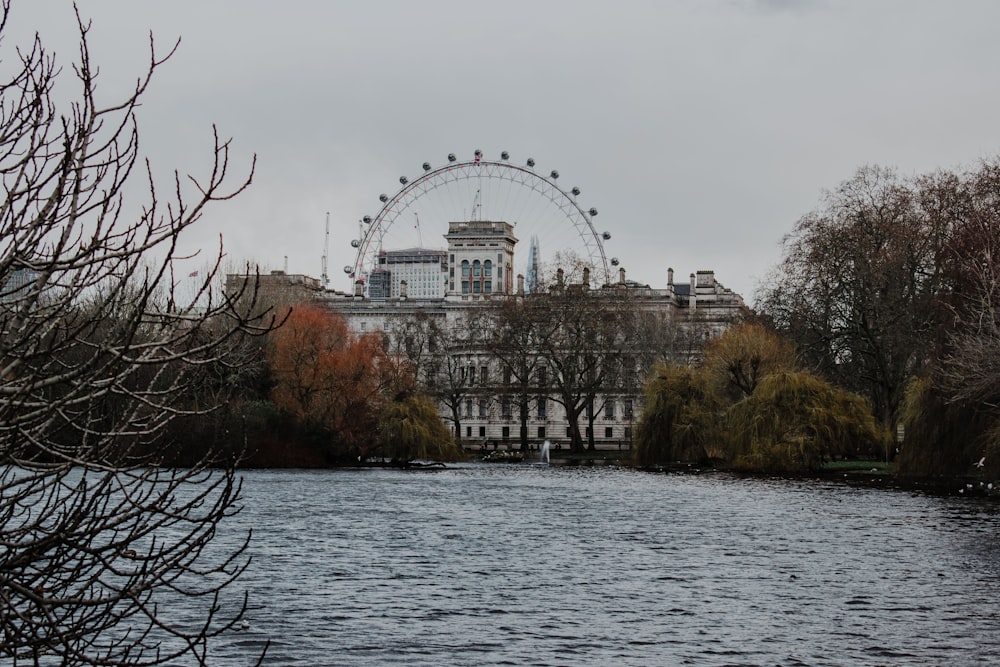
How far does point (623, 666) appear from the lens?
18438 millimetres

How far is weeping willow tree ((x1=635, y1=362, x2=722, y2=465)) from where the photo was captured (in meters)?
72.8

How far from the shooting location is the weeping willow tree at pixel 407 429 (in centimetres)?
7675

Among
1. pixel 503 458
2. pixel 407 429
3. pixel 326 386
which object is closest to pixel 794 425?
pixel 407 429

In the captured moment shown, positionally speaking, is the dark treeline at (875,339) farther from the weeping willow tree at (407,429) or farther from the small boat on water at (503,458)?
the small boat on water at (503,458)

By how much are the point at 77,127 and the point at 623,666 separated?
11663 millimetres

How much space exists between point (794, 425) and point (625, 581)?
3829 centimetres

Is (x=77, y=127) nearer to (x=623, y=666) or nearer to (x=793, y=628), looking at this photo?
(x=623, y=666)

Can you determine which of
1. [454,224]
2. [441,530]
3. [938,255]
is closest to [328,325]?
[938,255]

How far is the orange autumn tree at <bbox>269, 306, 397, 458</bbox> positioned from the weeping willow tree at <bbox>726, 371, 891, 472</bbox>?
21.4 metres

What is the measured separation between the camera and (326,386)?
7506 cm

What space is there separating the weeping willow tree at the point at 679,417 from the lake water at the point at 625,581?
26.0 metres

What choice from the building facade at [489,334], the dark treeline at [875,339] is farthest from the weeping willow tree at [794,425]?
the building facade at [489,334]

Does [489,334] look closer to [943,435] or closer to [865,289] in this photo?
[865,289]

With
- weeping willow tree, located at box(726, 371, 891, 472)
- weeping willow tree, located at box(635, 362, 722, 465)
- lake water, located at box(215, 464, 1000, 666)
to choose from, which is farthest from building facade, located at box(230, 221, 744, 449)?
lake water, located at box(215, 464, 1000, 666)
